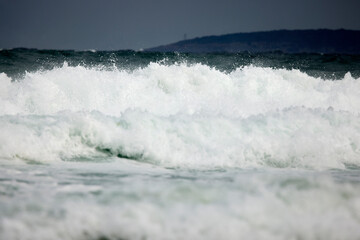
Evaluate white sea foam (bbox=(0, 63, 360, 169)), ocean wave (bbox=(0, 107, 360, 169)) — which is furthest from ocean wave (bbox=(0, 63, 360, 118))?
ocean wave (bbox=(0, 107, 360, 169))

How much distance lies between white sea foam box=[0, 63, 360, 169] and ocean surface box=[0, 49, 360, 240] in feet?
0.09

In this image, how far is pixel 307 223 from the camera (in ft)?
12.1

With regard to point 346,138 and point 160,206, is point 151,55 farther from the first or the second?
point 160,206

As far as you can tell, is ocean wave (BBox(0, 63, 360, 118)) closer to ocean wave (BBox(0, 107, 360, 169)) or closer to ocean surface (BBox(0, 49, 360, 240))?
ocean surface (BBox(0, 49, 360, 240))

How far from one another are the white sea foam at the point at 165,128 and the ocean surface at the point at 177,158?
0.09 feet

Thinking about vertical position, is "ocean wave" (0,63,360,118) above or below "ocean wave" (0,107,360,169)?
above

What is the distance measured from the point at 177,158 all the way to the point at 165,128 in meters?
0.95

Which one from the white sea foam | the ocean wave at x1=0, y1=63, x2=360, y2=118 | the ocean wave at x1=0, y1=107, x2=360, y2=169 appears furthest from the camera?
the ocean wave at x1=0, y1=63, x2=360, y2=118

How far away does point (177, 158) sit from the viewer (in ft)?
21.2

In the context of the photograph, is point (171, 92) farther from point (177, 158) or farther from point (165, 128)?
point (177, 158)

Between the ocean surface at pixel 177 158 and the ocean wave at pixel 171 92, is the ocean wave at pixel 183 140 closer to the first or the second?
A: the ocean surface at pixel 177 158

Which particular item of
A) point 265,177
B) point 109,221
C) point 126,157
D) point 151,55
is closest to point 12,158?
point 126,157

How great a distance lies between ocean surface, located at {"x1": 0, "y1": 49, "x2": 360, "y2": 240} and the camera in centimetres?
366

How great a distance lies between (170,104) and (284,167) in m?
4.82
